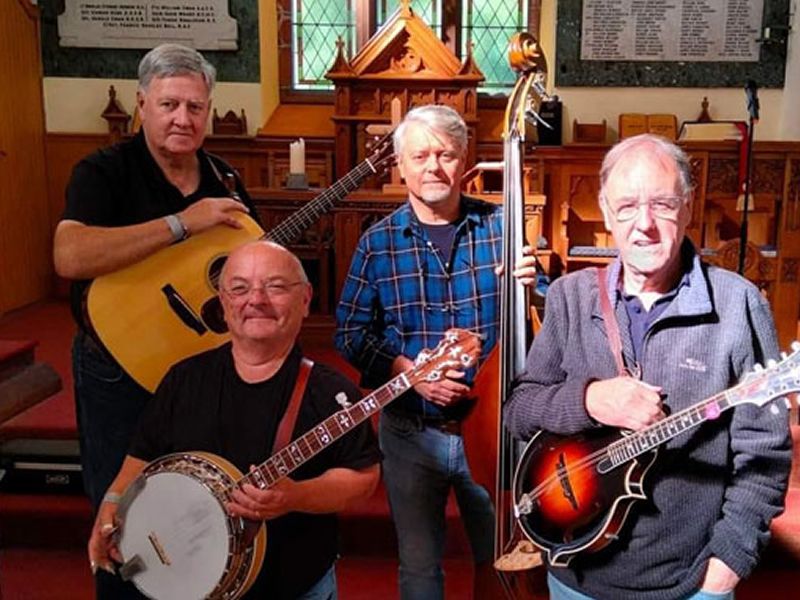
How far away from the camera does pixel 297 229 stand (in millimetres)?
2211

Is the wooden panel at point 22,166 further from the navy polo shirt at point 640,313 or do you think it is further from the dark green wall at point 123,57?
the navy polo shirt at point 640,313

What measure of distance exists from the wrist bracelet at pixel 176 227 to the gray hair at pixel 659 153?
919 mm

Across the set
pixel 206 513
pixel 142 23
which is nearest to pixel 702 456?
pixel 206 513

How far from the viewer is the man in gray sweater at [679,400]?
130 centimetres


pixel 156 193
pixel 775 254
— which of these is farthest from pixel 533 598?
pixel 775 254

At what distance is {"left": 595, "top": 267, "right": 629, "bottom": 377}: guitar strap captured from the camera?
4.53 ft

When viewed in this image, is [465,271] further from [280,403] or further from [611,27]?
[611,27]

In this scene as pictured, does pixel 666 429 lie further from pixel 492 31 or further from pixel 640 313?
pixel 492 31

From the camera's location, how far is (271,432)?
1555 mm

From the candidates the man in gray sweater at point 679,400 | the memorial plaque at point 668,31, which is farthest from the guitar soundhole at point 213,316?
the memorial plaque at point 668,31

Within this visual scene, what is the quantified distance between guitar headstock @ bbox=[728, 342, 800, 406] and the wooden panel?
513 centimetres

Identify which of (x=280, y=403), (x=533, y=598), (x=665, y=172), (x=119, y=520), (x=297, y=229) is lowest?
(x=533, y=598)

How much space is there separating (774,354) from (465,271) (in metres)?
0.77

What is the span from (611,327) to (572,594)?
18.4 inches
